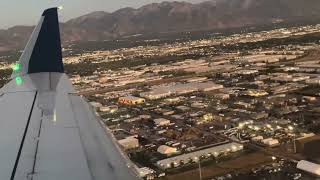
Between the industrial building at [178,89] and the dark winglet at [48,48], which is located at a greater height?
the dark winglet at [48,48]

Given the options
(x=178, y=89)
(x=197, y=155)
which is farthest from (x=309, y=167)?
(x=178, y=89)

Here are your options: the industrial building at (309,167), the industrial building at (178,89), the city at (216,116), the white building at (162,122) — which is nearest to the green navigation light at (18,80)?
the city at (216,116)

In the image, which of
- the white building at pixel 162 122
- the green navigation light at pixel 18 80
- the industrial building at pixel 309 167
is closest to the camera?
the green navigation light at pixel 18 80

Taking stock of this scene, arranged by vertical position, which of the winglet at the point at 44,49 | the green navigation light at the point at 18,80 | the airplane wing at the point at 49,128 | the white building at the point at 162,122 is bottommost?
the white building at the point at 162,122

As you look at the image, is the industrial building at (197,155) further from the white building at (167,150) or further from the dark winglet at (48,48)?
the dark winglet at (48,48)

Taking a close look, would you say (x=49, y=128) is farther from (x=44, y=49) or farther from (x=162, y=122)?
(x=162, y=122)

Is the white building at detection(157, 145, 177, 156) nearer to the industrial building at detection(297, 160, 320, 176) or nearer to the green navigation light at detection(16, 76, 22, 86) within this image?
the industrial building at detection(297, 160, 320, 176)

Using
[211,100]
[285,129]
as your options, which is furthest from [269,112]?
[211,100]
